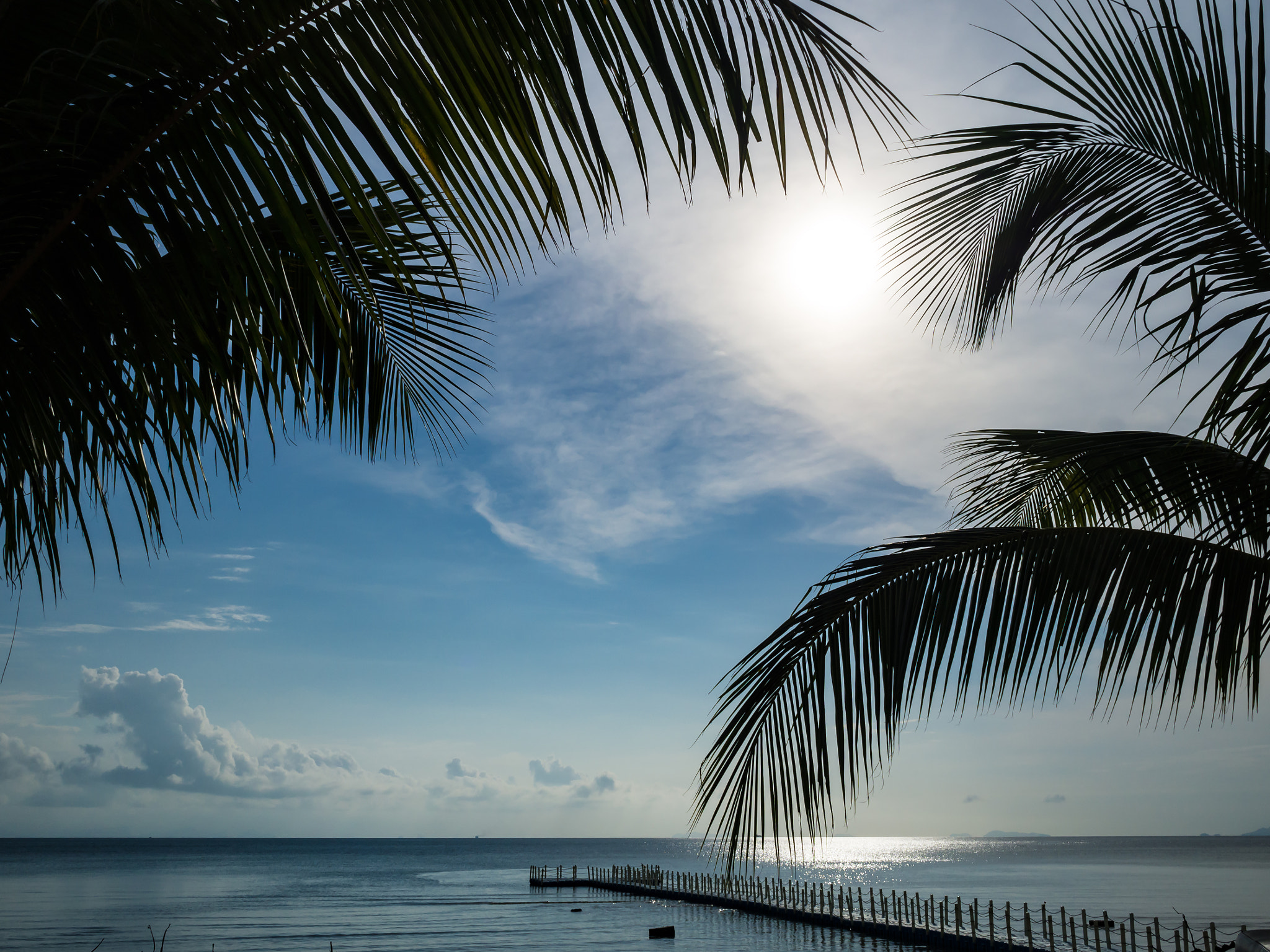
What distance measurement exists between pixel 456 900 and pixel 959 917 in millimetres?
44911

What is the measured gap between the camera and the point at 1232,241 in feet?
9.94

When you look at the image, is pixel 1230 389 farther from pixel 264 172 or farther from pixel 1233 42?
pixel 264 172

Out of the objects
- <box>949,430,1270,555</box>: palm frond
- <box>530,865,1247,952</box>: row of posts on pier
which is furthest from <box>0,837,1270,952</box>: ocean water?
<box>949,430,1270,555</box>: palm frond

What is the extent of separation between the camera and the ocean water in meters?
40.2

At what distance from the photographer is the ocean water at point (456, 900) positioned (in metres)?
40.2

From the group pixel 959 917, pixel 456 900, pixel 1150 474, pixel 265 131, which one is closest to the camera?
pixel 265 131

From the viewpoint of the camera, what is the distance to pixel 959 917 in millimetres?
29953

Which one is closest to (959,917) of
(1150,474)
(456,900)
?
(1150,474)

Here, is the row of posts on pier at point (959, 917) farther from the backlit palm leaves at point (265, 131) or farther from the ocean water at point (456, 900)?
the backlit palm leaves at point (265, 131)

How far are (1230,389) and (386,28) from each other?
9.39 ft

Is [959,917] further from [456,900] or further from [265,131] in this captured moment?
[456,900]

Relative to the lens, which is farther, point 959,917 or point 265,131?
point 959,917

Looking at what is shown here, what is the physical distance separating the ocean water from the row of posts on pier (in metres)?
1.51

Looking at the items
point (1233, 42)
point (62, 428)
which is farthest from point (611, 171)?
point (1233, 42)
